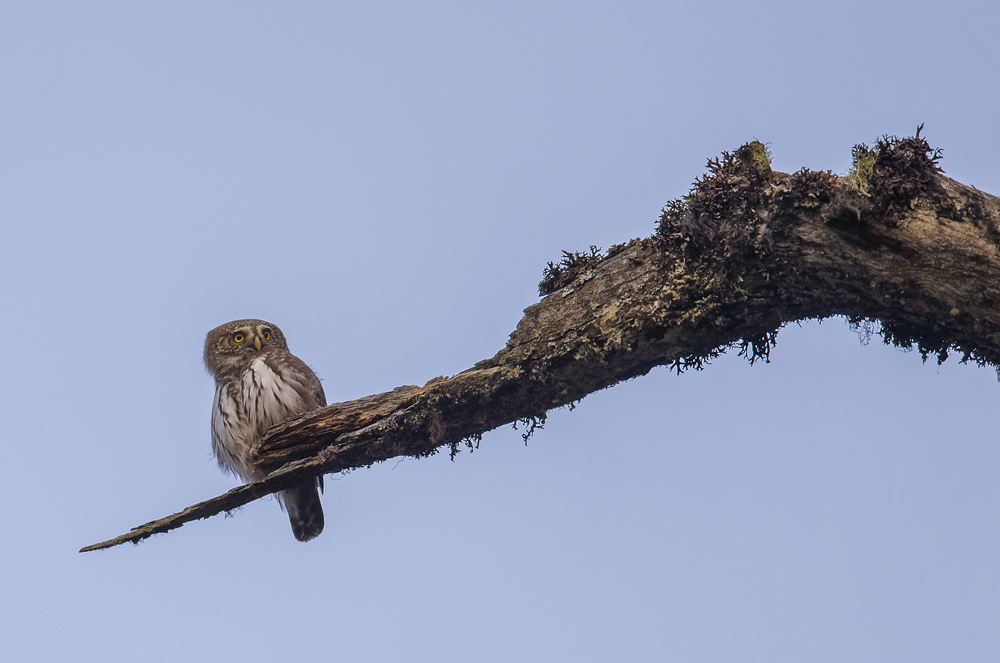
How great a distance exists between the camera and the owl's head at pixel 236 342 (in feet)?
29.4

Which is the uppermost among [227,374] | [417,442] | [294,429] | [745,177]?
[227,374]

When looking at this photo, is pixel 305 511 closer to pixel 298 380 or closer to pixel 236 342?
pixel 298 380

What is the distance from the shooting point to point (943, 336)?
4.71 metres

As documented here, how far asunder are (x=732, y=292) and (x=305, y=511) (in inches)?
202

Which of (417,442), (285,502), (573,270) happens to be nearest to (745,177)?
(573,270)

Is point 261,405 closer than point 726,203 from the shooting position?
No

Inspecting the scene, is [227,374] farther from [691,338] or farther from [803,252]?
[803,252]

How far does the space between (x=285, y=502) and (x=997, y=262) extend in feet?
21.2

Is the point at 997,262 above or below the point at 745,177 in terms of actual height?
below

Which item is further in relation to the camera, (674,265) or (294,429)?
(294,429)

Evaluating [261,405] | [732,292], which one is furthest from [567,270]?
[261,405]

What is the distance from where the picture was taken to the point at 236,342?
908 cm

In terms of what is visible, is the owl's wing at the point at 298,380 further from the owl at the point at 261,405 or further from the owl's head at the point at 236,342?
the owl's head at the point at 236,342

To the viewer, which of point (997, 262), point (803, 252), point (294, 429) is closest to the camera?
point (997, 262)
